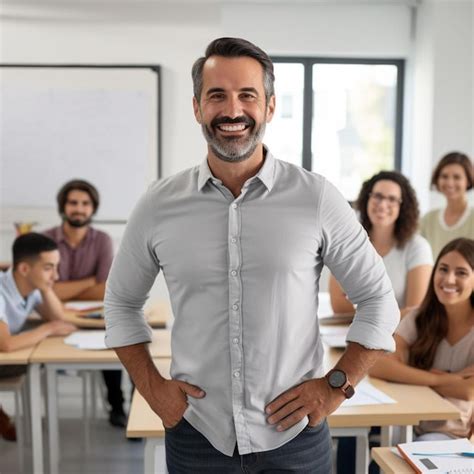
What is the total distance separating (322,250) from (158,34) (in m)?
4.32

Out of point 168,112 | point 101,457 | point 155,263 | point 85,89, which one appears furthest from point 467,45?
point 155,263

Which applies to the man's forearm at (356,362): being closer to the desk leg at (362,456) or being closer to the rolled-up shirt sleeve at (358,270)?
the rolled-up shirt sleeve at (358,270)

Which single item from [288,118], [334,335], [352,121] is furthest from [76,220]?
[352,121]

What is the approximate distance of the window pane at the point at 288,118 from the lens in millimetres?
5461

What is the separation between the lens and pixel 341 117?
18.2 feet

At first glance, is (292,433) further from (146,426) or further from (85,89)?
(85,89)

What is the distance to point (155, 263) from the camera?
143 cm

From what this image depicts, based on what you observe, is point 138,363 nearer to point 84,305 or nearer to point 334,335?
point 334,335

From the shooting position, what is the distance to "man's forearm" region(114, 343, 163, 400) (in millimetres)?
Result: 1461

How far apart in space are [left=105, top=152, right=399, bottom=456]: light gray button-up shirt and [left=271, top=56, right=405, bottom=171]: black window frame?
4.15 m

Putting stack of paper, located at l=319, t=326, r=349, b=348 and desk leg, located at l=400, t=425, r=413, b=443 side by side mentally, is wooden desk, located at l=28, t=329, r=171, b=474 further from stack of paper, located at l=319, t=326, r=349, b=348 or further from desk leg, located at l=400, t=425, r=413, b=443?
desk leg, located at l=400, t=425, r=413, b=443

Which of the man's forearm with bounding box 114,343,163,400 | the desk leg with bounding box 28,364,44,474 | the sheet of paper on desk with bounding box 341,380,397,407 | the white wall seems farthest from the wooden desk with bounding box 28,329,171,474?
the white wall

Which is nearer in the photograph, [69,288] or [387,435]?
[387,435]

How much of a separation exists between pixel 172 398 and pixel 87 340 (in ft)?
5.64
